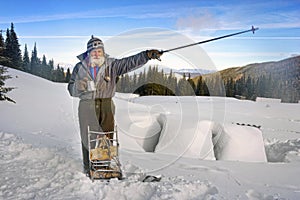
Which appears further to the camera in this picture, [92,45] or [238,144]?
[238,144]

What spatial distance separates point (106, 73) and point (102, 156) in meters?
1.42

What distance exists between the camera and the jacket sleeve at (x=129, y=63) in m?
4.59

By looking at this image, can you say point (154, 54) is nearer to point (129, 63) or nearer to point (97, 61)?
point (129, 63)

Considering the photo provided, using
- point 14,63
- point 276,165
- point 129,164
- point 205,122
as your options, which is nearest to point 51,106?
point 205,122

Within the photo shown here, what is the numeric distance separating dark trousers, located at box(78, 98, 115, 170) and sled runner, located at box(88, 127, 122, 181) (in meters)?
0.10

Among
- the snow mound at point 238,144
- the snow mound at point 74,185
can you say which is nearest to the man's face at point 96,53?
the snow mound at point 74,185

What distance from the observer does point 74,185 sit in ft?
13.7

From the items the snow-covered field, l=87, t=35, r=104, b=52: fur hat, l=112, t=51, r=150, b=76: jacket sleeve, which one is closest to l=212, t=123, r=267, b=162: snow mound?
the snow-covered field

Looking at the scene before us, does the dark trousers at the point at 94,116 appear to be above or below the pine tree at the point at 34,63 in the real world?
below

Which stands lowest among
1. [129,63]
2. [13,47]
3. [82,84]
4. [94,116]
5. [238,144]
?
[238,144]

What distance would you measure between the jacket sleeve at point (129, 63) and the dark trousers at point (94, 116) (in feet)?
1.83

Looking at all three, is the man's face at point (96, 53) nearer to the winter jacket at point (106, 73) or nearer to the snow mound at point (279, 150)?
the winter jacket at point (106, 73)

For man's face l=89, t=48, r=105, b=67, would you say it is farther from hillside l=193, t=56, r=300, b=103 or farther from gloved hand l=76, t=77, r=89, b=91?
hillside l=193, t=56, r=300, b=103

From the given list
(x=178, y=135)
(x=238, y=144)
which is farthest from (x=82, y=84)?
(x=238, y=144)
